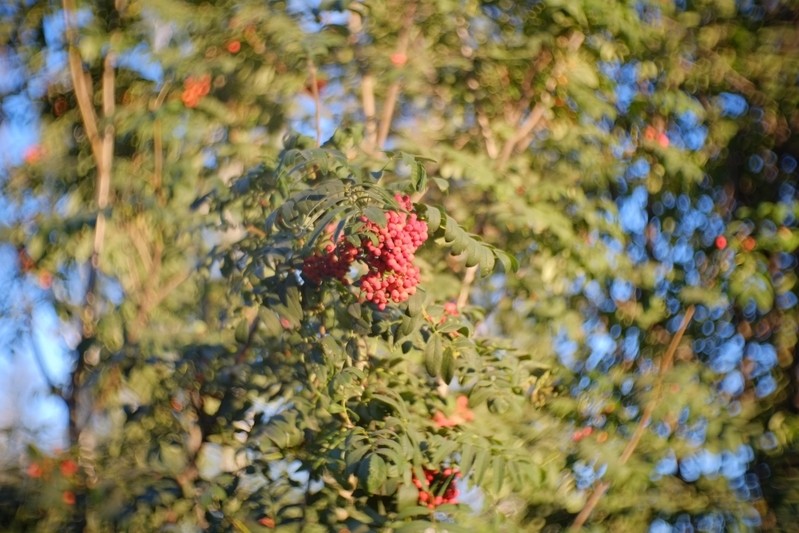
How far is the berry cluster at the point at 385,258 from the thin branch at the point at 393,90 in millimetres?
1186

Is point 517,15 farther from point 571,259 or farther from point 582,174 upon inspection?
point 571,259

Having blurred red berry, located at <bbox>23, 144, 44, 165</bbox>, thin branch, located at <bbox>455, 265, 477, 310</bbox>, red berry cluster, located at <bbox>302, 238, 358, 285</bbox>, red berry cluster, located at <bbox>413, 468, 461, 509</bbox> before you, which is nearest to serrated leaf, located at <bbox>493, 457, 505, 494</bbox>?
red berry cluster, located at <bbox>413, 468, 461, 509</bbox>

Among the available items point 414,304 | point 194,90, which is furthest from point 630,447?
point 194,90

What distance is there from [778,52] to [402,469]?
279cm

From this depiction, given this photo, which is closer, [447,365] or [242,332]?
[447,365]

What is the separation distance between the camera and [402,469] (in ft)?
7.55

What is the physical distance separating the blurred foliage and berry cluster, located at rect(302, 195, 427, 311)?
4 centimetres

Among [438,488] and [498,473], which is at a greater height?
[498,473]

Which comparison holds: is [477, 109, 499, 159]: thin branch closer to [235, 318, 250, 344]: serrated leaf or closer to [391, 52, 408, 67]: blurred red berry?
[391, 52, 408, 67]: blurred red berry

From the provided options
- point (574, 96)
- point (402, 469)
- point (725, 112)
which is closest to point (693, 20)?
point (725, 112)

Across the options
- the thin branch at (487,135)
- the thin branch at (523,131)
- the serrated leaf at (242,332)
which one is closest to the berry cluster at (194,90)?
the thin branch at (487,135)

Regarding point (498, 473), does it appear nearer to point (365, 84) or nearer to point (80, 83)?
point (365, 84)

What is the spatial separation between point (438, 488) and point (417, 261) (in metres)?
0.79

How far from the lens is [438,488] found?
8.54ft
